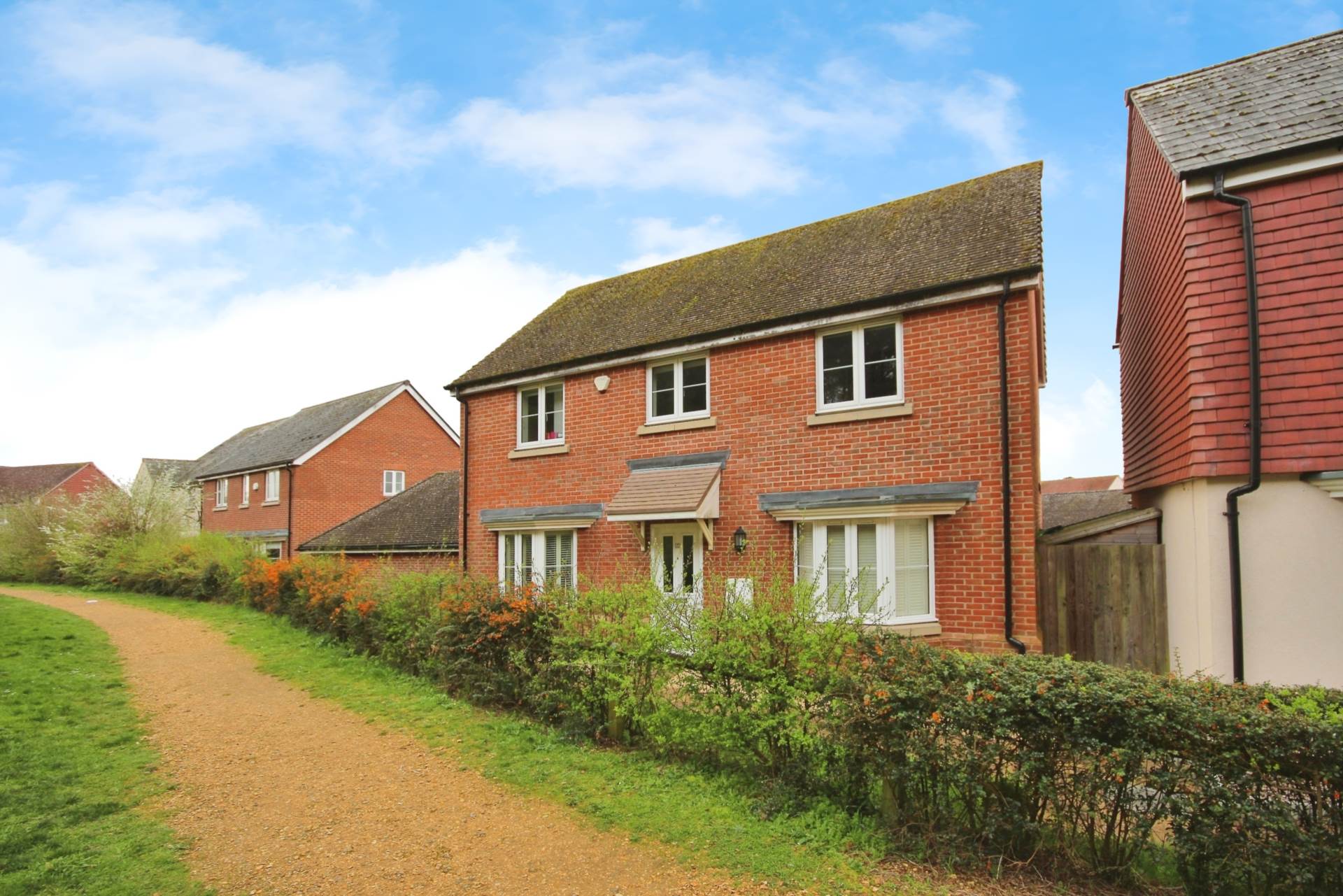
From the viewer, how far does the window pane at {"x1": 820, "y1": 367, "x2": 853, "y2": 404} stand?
1152 cm

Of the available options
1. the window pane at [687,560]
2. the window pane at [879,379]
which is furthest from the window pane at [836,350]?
the window pane at [687,560]

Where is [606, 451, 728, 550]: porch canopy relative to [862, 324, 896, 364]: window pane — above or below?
below

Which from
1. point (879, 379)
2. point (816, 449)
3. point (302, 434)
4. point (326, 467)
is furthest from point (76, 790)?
point (302, 434)

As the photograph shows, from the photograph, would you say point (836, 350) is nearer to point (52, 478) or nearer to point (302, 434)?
point (302, 434)

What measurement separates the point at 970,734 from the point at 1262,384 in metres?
5.78

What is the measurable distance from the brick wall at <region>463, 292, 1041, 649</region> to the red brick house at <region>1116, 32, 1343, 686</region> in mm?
1960

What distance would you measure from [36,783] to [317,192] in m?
8.68

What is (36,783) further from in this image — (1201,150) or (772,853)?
(1201,150)

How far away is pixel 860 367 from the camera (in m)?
11.4

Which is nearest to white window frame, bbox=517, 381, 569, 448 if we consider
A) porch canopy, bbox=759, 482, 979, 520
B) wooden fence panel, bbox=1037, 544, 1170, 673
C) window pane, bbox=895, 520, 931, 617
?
porch canopy, bbox=759, 482, 979, 520

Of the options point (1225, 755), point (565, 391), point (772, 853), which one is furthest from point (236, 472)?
point (1225, 755)

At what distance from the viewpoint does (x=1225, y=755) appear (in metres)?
3.97

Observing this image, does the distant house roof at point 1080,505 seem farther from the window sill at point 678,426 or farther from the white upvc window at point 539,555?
the white upvc window at point 539,555

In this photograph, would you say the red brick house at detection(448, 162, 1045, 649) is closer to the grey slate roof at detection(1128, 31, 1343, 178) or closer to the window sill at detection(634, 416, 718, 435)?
the window sill at detection(634, 416, 718, 435)
